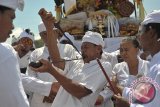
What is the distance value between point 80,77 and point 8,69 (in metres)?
2.12

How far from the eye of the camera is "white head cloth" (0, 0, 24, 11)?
2.19 metres

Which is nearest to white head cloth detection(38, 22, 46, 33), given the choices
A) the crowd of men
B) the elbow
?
the crowd of men

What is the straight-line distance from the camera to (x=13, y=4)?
7.38ft

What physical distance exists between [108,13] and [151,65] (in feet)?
22.0

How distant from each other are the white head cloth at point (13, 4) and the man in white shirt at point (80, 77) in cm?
145

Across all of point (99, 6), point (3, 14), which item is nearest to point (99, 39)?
point (3, 14)

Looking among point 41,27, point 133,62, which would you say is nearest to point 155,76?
point 133,62

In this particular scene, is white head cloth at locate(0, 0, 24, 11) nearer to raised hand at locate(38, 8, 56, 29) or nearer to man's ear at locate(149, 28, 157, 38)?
man's ear at locate(149, 28, 157, 38)

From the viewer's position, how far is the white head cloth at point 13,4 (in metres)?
2.19

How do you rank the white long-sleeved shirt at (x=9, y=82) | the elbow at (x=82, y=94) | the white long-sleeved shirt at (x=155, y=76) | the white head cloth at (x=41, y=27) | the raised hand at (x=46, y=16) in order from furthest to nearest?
the white head cloth at (x=41, y=27) < the elbow at (x=82, y=94) < the raised hand at (x=46, y=16) < the white long-sleeved shirt at (x=155, y=76) < the white long-sleeved shirt at (x=9, y=82)

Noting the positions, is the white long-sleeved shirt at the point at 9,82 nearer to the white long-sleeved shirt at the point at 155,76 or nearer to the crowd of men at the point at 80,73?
the crowd of men at the point at 80,73

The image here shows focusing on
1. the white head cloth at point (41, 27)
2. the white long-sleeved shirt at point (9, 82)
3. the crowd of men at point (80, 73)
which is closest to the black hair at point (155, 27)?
the crowd of men at point (80, 73)

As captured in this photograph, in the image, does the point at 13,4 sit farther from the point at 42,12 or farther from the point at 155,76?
the point at 42,12

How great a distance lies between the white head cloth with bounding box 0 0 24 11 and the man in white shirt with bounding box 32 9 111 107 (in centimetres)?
145
